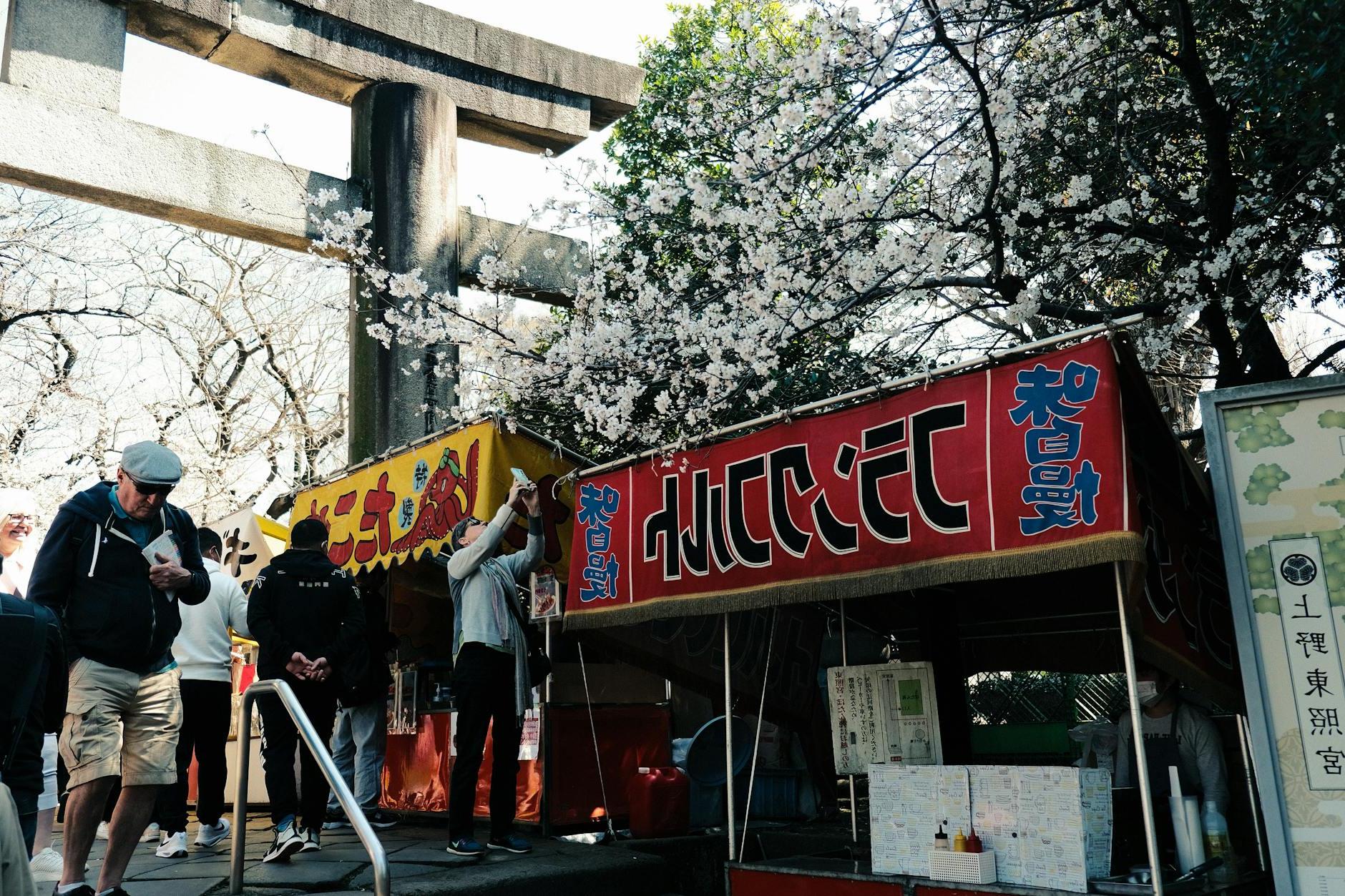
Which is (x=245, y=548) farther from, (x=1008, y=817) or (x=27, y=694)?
(x=1008, y=817)

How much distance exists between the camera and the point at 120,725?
4.88 metres

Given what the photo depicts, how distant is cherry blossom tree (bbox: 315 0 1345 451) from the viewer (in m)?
7.59

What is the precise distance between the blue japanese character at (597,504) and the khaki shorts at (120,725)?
3332 mm

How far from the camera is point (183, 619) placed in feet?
24.4

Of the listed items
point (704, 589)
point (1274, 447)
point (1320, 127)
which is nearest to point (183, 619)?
point (704, 589)

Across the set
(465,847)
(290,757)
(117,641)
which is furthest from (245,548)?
(117,641)

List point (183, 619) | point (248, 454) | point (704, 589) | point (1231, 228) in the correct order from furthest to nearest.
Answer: point (248, 454), point (1231, 228), point (183, 619), point (704, 589)

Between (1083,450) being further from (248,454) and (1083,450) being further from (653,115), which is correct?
(248,454)

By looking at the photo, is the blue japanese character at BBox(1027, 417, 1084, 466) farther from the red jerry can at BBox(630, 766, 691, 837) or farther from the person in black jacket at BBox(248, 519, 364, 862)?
the person in black jacket at BBox(248, 519, 364, 862)

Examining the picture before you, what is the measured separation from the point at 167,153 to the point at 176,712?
7.32 metres

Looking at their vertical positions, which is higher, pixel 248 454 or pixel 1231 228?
pixel 248 454

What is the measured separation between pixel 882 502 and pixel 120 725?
4.21 meters

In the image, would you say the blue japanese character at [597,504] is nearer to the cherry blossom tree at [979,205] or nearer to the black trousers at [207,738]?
the cherry blossom tree at [979,205]

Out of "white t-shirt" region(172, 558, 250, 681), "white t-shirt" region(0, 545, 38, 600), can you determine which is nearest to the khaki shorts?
"white t-shirt" region(0, 545, 38, 600)
